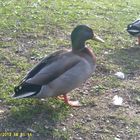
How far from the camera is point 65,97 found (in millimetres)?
5625

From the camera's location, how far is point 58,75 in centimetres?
529

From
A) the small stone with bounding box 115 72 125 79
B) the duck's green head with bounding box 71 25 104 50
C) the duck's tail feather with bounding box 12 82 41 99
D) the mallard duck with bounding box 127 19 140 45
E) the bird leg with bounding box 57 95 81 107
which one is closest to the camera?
the duck's tail feather with bounding box 12 82 41 99

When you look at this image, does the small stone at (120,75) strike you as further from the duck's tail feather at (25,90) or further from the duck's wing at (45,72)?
the duck's tail feather at (25,90)

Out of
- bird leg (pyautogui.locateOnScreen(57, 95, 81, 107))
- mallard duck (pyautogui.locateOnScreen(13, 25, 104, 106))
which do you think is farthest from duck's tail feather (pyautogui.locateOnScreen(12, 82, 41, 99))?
bird leg (pyautogui.locateOnScreen(57, 95, 81, 107))

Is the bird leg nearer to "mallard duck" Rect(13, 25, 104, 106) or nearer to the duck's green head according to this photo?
"mallard duck" Rect(13, 25, 104, 106)

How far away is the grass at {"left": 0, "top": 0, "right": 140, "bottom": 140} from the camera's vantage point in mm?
5145

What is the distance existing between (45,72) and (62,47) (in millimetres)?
2665

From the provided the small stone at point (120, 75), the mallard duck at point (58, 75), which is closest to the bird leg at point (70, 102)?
the mallard duck at point (58, 75)

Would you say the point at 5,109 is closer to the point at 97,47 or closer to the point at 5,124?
the point at 5,124

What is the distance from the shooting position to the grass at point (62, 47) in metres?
5.14

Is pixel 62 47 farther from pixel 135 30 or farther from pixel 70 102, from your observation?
pixel 70 102

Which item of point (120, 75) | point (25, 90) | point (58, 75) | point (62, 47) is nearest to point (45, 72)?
point (58, 75)

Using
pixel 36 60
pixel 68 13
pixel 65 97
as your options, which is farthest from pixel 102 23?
pixel 65 97

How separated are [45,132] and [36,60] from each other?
2330 millimetres
